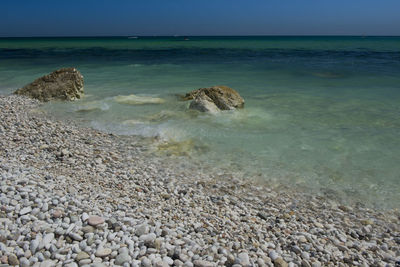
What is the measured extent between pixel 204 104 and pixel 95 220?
697 centimetres

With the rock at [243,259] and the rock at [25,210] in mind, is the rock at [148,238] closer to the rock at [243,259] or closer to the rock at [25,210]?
the rock at [243,259]

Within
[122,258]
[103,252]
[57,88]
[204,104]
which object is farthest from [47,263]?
[57,88]

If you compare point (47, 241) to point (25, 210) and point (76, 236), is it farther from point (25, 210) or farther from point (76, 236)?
point (25, 210)

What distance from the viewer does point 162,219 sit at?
414cm

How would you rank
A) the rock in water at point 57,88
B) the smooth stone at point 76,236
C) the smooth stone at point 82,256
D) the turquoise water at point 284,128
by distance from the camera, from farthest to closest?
1. the rock in water at point 57,88
2. the turquoise water at point 284,128
3. the smooth stone at point 76,236
4. the smooth stone at point 82,256

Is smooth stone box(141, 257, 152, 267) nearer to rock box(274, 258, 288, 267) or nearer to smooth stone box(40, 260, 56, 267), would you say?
smooth stone box(40, 260, 56, 267)

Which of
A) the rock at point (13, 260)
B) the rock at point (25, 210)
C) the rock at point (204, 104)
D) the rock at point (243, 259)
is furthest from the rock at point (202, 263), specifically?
the rock at point (204, 104)

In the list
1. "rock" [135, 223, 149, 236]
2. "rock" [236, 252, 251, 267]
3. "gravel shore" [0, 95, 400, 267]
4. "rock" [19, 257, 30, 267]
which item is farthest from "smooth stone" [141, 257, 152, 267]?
"rock" [19, 257, 30, 267]

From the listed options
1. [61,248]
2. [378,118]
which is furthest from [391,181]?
[61,248]

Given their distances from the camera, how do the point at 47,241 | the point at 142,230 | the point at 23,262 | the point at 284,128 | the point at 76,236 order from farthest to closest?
the point at 284,128
the point at 142,230
the point at 76,236
the point at 47,241
the point at 23,262

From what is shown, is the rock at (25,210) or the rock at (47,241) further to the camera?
the rock at (25,210)

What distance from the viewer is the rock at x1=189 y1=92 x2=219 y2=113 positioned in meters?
10.2

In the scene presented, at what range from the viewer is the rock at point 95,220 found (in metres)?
3.65

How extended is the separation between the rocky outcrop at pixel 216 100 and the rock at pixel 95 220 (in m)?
6.78
